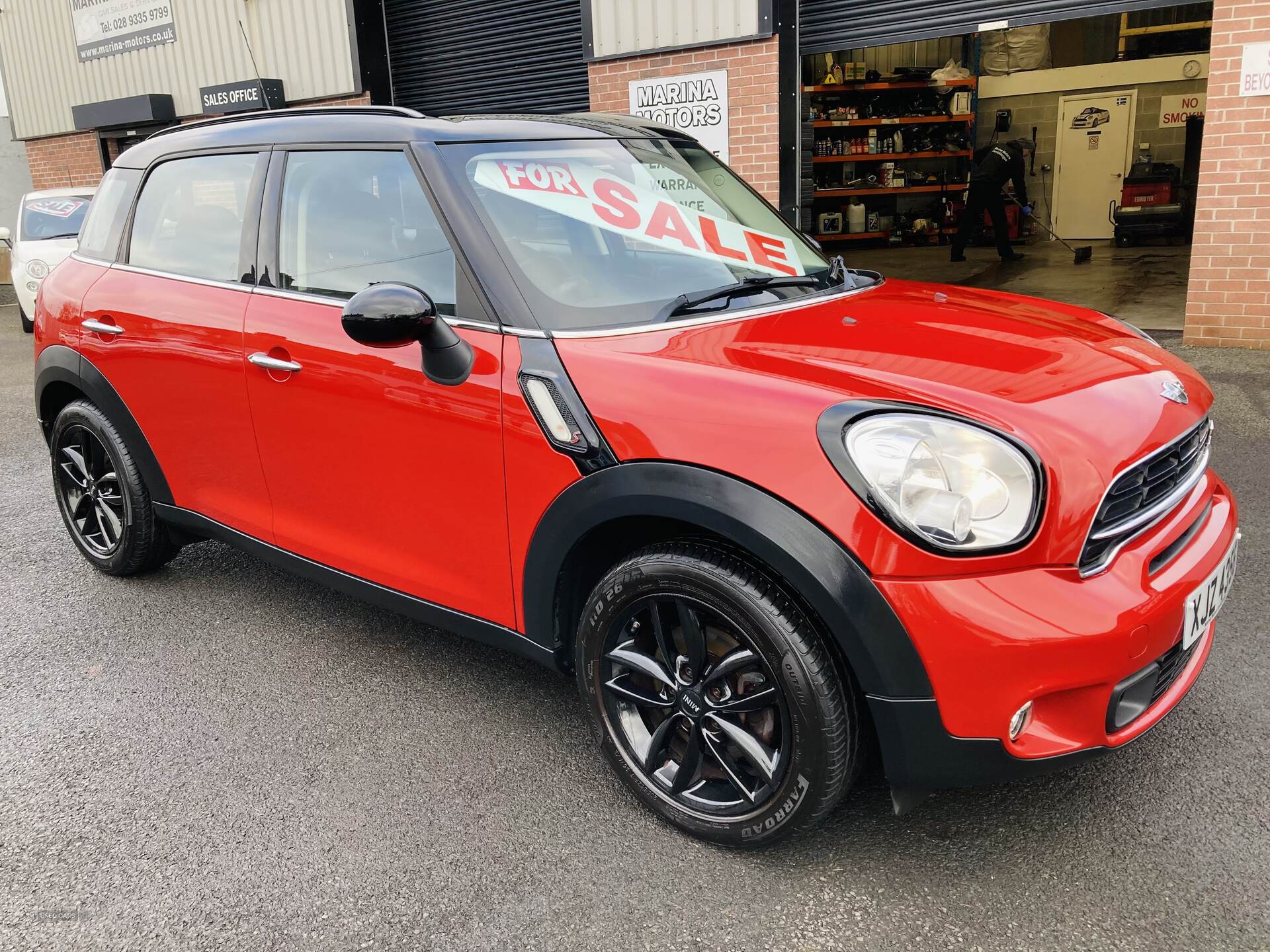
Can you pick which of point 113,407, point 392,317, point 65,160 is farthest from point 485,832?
point 65,160

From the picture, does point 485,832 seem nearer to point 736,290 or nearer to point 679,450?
point 679,450

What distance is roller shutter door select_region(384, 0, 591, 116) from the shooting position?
10578 millimetres

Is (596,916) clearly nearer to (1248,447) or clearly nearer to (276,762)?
(276,762)

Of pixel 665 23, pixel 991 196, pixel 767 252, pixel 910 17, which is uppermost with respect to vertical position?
pixel 665 23

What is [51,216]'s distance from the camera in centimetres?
1105

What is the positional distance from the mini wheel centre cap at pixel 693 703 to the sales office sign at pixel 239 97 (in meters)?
12.4

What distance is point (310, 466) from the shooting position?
3.01m

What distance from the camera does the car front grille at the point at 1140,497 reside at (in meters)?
2.01

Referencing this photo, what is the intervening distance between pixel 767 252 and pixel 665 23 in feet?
22.6

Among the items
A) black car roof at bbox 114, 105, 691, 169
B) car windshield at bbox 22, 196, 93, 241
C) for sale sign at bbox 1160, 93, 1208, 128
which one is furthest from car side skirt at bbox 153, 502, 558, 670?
for sale sign at bbox 1160, 93, 1208, 128

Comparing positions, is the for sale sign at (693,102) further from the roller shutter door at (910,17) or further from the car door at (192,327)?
the car door at (192,327)

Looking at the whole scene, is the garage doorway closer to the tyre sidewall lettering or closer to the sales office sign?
the sales office sign

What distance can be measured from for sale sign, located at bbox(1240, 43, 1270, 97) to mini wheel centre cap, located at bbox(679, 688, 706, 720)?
6.70 metres

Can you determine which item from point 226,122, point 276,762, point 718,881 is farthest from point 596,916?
point 226,122
